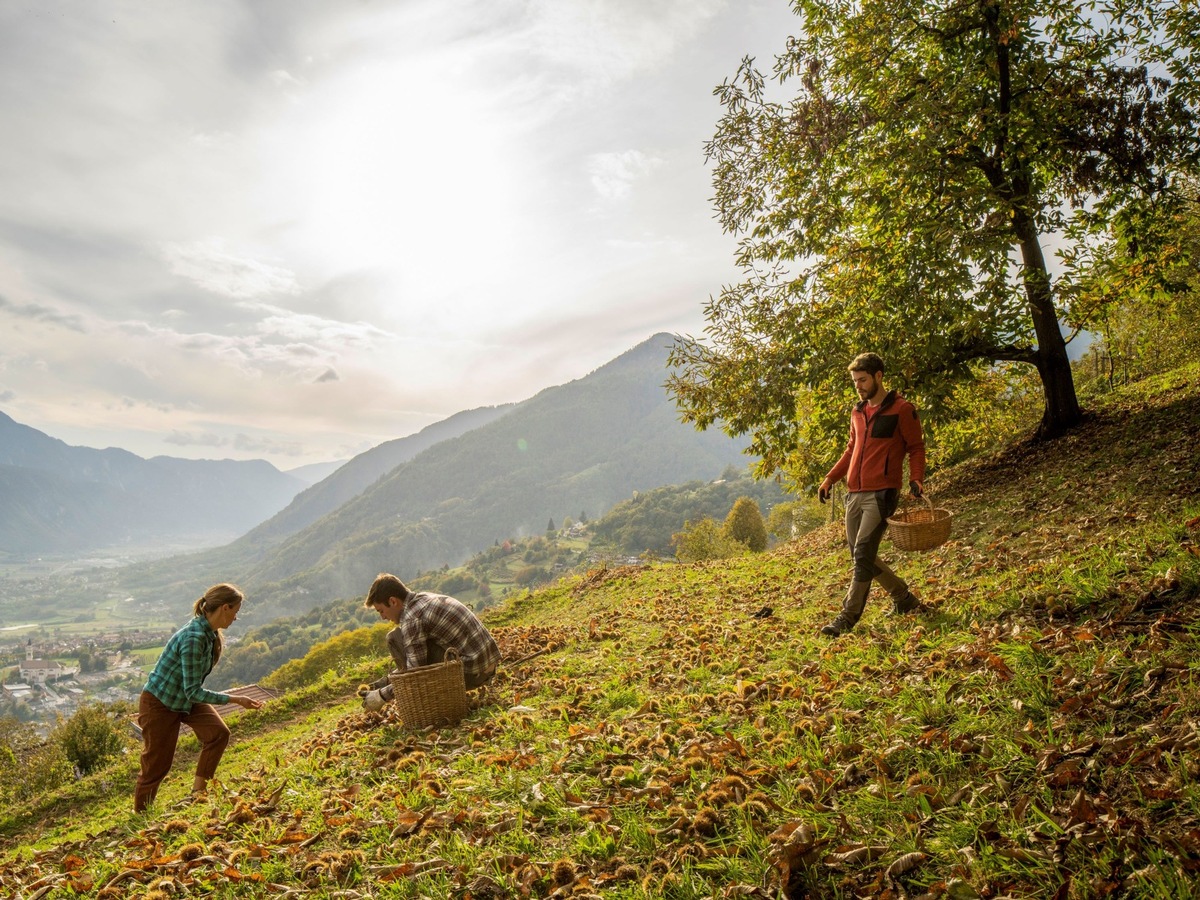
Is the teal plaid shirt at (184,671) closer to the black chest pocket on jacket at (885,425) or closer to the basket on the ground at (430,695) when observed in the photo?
the basket on the ground at (430,695)

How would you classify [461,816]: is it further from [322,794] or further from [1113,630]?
[1113,630]

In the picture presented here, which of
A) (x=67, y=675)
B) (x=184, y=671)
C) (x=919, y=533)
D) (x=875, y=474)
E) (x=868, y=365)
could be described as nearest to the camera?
(x=184, y=671)

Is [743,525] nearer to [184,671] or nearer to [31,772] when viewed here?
[31,772]

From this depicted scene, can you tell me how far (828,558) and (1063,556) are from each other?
6.48m

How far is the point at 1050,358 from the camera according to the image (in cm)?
1400

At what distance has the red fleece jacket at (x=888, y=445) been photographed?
7117mm

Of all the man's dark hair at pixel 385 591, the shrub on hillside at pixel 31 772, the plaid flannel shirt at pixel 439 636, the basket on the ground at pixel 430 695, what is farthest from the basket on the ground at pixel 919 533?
the shrub on hillside at pixel 31 772

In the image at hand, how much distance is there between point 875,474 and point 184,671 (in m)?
7.90

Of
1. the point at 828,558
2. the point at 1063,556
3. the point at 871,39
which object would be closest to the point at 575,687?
the point at 1063,556

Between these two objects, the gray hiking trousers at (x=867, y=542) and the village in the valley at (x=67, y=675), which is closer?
the gray hiking trousers at (x=867, y=542)

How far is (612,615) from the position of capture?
12.1 m

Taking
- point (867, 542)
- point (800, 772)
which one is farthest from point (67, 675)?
point (800, 772)

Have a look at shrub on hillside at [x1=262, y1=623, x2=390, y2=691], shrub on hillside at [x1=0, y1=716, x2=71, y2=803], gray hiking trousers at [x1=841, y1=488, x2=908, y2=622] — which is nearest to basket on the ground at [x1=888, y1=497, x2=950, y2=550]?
gray hiking trousers at [x1=841, y1=488, x2=908, y2=622]

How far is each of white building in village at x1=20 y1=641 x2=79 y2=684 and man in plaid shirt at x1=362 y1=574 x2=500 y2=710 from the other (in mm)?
185144
